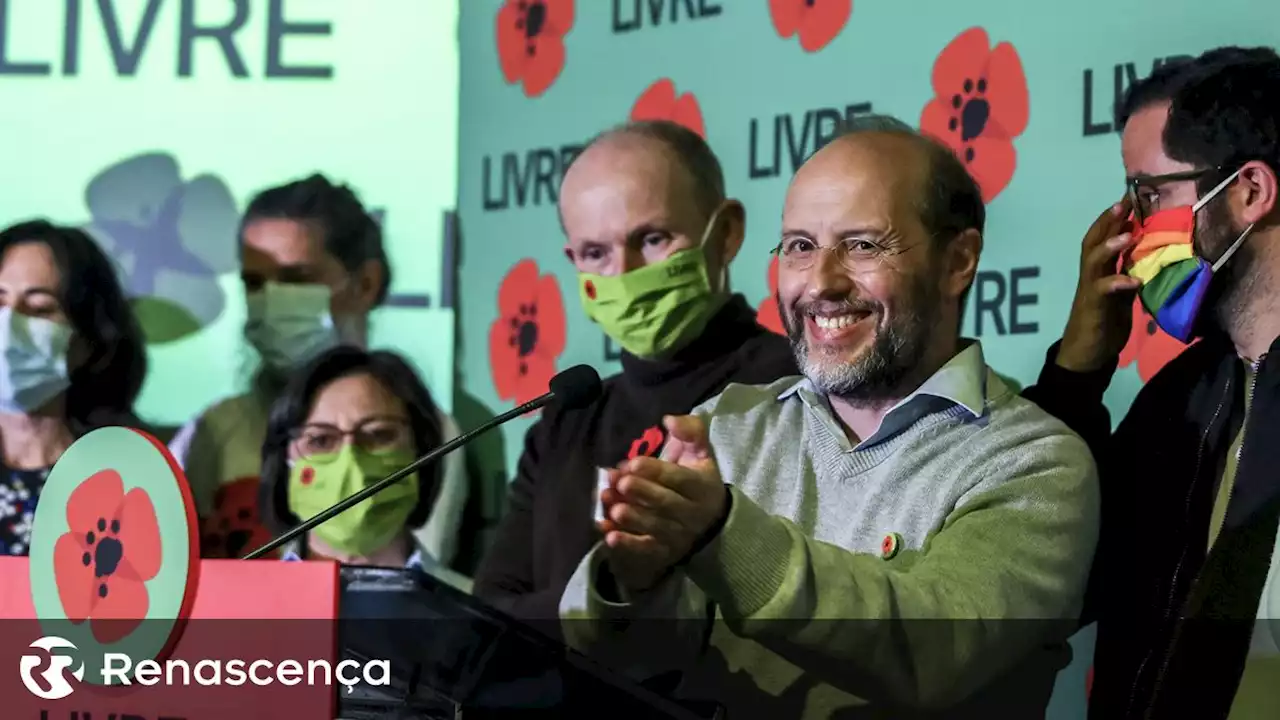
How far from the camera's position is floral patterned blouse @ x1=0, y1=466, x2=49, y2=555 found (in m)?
2.88

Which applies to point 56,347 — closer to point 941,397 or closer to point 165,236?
point 165,236

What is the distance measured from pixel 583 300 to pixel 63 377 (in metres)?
1.12

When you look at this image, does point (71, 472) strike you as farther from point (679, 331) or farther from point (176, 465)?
point (679, 331)

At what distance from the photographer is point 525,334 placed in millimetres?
2896

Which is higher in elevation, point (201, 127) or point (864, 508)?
point (201, 127)

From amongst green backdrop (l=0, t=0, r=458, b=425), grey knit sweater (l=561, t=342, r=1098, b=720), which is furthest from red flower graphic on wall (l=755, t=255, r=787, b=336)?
green backdrop (l=0, t=0, r=458, b=425)

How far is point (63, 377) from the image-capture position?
3.12 metres

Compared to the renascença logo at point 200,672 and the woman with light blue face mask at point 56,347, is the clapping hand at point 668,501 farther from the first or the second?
the woman with light blue face mask at point 56,347

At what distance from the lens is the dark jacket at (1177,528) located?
1823 millimetres

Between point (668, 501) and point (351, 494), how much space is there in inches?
55.3

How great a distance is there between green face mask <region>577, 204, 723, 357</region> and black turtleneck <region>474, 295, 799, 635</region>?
0.02 m

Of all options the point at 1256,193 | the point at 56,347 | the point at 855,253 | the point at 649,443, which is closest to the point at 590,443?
the point at 649,443

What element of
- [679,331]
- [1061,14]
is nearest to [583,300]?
[679,331]

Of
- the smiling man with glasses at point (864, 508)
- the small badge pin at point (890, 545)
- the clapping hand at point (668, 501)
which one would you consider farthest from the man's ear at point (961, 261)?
the clapping hand at point (668, 501)
